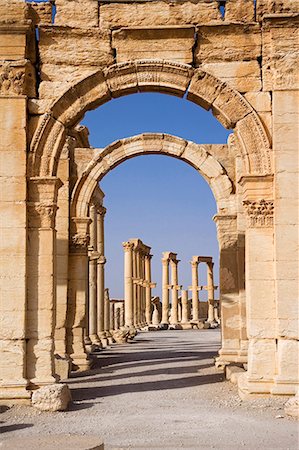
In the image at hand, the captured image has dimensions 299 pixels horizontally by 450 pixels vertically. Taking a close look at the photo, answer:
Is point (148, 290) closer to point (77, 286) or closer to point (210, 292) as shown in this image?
point (210, 292)

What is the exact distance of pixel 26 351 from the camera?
11500mm

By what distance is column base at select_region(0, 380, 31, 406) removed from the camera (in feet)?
36.0

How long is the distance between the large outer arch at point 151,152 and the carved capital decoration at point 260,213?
23.0ft

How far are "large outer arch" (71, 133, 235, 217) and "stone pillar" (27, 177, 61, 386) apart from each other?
7.40m

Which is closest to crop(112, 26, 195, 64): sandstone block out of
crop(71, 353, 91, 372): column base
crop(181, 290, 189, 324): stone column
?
crop(71, 353, 91, 372): column base

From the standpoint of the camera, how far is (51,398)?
411 inches

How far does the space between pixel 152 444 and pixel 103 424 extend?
1.51 m

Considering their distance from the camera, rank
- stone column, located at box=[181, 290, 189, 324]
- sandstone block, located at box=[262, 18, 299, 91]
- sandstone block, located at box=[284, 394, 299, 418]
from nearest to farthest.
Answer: sandstone block, located at box=[284, 394, 299, 418]
sandstone block, located at box=[262, 18, 299, 91]
stone column, located at box=[181, 290, 189, 324]

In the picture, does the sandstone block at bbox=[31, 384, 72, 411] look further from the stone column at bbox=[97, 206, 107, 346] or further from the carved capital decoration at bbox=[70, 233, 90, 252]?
the stone column at bbox=[97, 206, 107, 346]

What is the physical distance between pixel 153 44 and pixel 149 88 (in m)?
0.82

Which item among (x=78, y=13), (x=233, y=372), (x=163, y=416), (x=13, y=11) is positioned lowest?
(x=163, y=416)

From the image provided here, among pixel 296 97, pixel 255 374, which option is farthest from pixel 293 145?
pixel 255 374

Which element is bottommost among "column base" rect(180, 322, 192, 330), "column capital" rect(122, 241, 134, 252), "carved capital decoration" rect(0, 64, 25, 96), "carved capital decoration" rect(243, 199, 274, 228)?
"column base" rect(180, 322, 192, 330)

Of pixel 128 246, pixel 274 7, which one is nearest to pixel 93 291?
pixel 274 7
